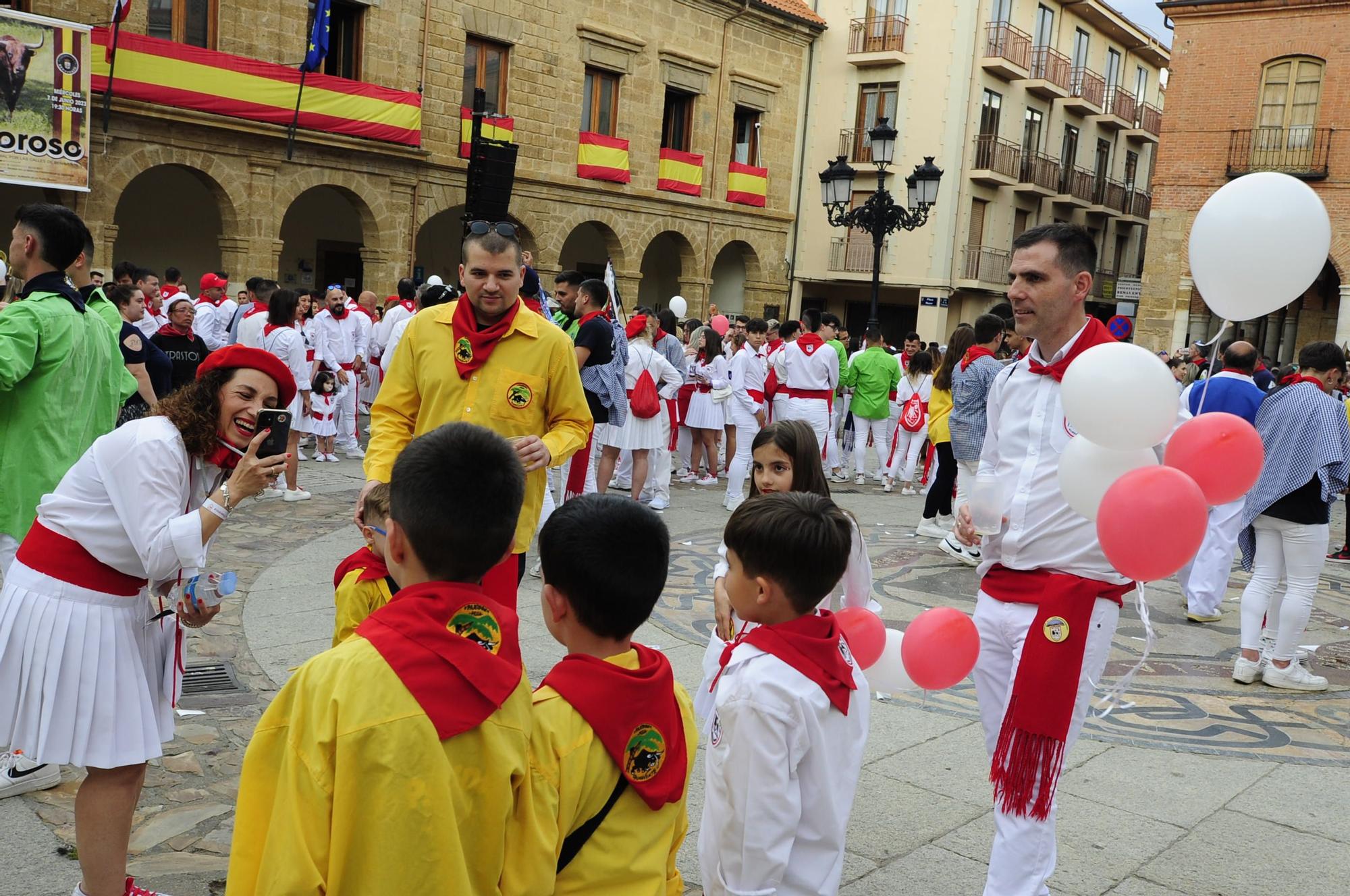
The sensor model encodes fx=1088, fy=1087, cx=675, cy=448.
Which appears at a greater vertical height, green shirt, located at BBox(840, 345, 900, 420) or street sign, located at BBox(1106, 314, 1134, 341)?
street sign, located at BBox(1106, 314, 1134, 341)

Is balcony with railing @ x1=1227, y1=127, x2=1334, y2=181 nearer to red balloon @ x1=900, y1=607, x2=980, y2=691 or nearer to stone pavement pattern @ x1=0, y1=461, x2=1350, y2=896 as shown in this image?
stone pavement pattern @ x1=0, y1=461, x2=1350, y2=896

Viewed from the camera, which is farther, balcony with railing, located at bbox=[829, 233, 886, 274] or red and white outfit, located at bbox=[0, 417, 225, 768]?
balcony with railing, located at bbox=[829, 233, 886, 274]

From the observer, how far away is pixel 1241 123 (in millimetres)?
24469

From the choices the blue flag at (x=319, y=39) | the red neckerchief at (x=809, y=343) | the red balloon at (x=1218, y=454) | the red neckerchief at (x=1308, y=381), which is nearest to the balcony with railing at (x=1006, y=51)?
the blue flag at (x=319, y=39)

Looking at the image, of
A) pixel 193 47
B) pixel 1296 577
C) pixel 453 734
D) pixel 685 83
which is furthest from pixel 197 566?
pixel 685 83

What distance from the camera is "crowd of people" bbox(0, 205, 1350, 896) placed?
1795 mm

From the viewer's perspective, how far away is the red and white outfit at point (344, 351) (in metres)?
12.4

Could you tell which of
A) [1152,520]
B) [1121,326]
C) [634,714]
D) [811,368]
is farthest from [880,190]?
[634,714]

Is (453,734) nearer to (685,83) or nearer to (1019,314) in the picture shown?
(1019,314)

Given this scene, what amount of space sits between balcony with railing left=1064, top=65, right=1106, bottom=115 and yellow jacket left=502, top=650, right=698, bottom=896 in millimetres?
35392

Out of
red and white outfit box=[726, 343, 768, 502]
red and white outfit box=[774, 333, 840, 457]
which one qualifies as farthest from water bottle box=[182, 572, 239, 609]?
red and white outfit box=[774, 333, 840, 457]

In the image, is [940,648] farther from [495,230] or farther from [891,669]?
[495,230]

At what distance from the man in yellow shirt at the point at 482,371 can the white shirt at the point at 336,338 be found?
28.0 ft

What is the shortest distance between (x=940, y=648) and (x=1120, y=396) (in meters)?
0.84
